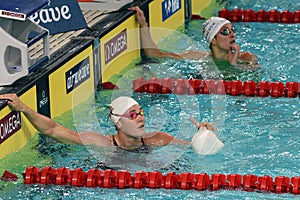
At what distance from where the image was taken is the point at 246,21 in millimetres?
9180

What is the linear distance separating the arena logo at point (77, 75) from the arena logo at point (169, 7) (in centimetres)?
174

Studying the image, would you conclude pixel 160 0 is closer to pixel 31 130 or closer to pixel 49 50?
pixel 49 50

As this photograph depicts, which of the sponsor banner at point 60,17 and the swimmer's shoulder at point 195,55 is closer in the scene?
the sponsor banner at point 60,17

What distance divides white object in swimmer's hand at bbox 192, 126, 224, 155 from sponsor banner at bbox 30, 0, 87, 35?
1.62m

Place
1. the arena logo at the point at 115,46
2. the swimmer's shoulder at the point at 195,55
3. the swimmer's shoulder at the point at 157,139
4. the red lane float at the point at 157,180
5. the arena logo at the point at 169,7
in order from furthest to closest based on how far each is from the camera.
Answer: the arena logo at the point at 169,7, the swimmer's shoulder at the point at 195,55, the arena logo at the point at 115,46, the swimmer's shoulder at the point at 157,139, the red lane float at the point at 157,180

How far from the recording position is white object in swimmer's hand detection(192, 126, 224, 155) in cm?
581

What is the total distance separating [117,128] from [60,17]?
1506 mm

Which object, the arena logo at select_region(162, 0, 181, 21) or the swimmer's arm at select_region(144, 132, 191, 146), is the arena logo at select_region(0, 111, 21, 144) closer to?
the swimmer's arm at select_region(144, 132, 191, 146)

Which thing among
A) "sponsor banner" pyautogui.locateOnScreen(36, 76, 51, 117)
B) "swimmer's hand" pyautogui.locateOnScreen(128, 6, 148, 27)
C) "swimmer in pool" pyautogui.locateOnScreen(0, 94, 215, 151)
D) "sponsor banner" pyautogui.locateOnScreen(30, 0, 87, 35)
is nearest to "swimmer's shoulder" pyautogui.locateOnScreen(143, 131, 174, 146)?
"swimmer in pool" pyautogui.locateOnScreen(0, 94, 215, 151)

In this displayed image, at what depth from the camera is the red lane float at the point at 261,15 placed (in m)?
8.98

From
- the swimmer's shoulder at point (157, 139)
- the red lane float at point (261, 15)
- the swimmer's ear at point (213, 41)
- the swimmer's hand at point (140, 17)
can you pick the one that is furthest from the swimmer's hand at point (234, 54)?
the swimmer's shoulder at point (157, 139)

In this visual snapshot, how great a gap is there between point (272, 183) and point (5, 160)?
5.05 feet

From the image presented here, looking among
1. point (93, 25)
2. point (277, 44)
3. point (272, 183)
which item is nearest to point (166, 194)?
point (272, 183)

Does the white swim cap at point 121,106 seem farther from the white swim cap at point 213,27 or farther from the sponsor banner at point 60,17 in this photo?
the white swim cap at point 213,27
